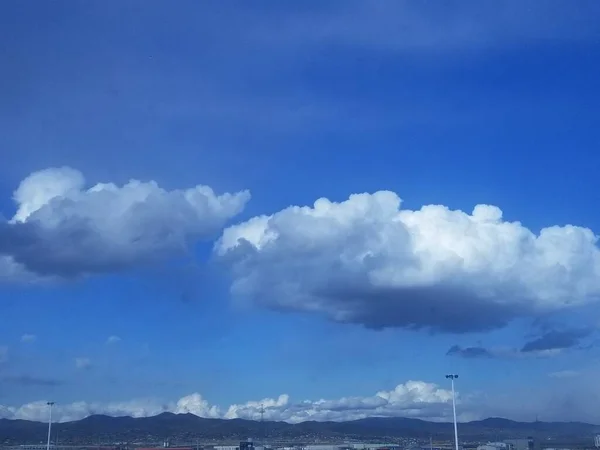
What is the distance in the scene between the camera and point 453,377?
16538 cm

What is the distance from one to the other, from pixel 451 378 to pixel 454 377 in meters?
0.78

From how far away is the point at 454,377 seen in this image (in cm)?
16538

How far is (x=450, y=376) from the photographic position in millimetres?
166125

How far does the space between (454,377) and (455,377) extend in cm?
23

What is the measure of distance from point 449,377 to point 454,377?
4.55 ft

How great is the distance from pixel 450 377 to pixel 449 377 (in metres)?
0.31

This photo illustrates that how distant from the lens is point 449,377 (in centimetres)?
16638

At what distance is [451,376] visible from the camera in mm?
165875

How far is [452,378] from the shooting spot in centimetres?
16538

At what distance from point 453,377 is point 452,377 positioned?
310mm

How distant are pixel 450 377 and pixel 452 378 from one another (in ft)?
2.66

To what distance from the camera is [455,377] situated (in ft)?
543

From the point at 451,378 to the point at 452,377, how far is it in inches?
13.8

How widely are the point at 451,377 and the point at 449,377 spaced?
62 cm
